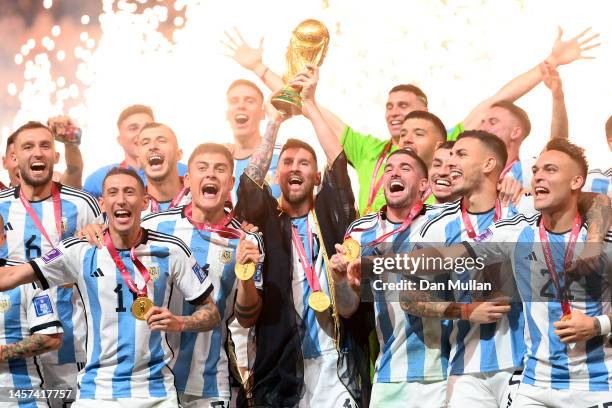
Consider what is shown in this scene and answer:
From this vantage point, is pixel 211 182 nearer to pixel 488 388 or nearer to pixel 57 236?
pixel 57 236

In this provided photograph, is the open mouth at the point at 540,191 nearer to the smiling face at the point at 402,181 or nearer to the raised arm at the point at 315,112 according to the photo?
the smiling face at the point at 402,181

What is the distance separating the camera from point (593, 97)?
4680 millimetres

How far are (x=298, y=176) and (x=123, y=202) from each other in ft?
2.67

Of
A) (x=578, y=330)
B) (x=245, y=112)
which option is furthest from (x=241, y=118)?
(x=578, y=330)

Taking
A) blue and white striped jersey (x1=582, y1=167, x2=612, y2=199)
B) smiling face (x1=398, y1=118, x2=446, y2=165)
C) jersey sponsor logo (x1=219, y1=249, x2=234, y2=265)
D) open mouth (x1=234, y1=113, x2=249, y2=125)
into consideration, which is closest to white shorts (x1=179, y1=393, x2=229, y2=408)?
jersey sponsor logo (x1=219, y1=249, x2=234, y2=265)

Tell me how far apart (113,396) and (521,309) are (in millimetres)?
1780

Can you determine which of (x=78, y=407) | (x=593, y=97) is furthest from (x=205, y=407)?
(x=593, y=97)

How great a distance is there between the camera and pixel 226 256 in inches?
189

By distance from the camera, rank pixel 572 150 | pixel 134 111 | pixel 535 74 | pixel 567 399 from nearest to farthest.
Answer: pixel 567 399, pixel 572 150, pixel 535 74, pixel 134 111

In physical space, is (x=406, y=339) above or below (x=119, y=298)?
below

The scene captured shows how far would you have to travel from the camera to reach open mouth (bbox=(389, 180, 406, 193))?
4680 millimetres

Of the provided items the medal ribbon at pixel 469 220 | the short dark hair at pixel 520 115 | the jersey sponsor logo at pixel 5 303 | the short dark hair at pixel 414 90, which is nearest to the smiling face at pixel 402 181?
the medal ribbon at pixel 469 220

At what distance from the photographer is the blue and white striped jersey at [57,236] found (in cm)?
488

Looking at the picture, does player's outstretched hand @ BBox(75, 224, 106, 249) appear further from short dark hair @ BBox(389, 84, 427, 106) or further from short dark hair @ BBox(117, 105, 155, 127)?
short dark hair @ BBox(389, 84, 427, 106)
